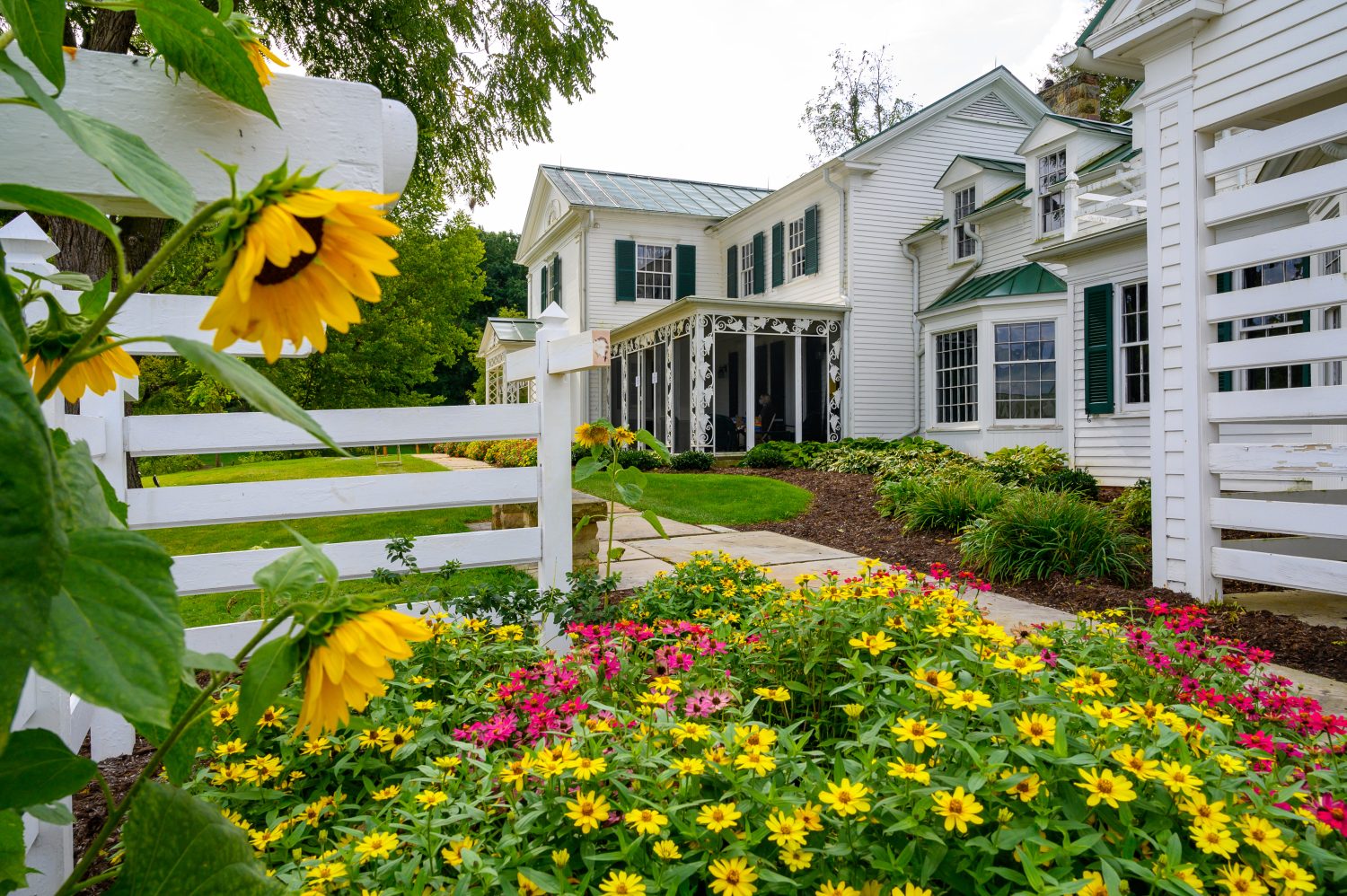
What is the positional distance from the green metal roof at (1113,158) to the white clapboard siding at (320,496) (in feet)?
36.8

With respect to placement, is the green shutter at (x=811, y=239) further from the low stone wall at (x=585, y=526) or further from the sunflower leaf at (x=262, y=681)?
the sunflower leaf at (x=262, y=681)

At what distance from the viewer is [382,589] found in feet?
8.02

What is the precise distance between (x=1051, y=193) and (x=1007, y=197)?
3.47 ft

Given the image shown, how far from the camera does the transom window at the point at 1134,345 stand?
1028 centimetres

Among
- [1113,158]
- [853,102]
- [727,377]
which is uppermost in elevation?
[853,102]

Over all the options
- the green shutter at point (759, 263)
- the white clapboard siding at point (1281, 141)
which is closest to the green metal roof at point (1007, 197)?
the green shutter at point (759, 263)

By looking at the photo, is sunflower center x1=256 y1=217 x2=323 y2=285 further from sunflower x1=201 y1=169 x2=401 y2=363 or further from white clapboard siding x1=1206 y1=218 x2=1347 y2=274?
white clapboard siding x1=1206 y1=218 x2=1347 y2=274

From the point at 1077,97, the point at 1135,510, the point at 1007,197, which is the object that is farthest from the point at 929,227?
the point at 1135,510

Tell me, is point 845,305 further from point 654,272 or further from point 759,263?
point 654,272

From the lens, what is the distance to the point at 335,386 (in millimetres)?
11297

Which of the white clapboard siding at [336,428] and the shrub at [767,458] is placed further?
the shrub at [767,458]

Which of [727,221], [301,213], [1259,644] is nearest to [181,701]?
[301,213]

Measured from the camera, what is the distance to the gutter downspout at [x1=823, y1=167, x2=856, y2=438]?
14953 millimetres

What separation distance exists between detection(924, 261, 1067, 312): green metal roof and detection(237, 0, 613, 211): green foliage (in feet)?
26.3
